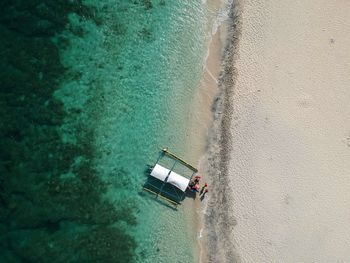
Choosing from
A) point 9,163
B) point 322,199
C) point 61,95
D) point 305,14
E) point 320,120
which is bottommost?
point 9,163

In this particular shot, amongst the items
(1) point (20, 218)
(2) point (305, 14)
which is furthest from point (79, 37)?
(2) point (305, 14)

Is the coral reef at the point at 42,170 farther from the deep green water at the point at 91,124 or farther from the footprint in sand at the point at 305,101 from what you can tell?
the footprint in sand at the point at 305,101

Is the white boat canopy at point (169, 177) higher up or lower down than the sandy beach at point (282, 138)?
lower down

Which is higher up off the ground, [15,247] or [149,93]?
[149,93]

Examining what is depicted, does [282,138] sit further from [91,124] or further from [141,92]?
[91,124]

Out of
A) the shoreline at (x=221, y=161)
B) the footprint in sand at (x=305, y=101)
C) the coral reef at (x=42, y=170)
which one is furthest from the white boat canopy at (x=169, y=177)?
the footprint in sand at (x=305, y=101)

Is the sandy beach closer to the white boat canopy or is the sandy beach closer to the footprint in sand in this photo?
the footprint in sand

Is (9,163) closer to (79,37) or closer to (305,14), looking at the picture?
(79,37)
